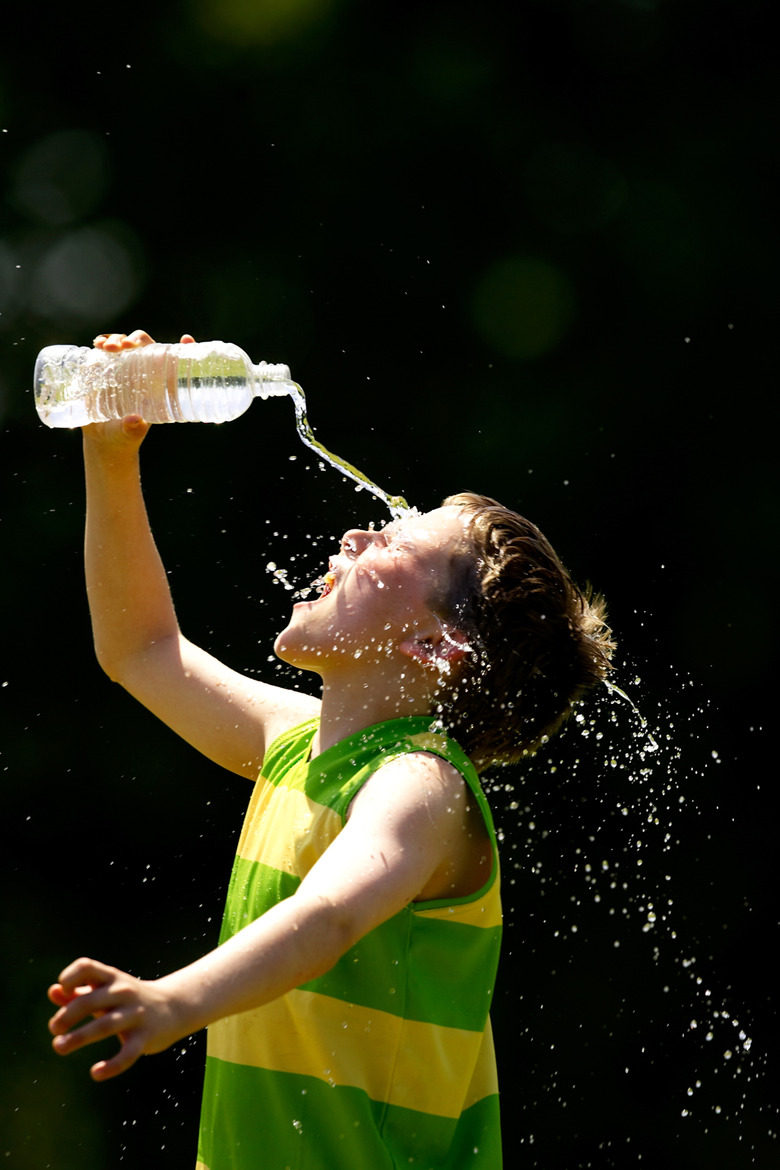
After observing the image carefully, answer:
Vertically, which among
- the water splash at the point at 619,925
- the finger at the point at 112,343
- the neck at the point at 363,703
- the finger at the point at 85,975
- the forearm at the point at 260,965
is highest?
the finger at the point at 85,975

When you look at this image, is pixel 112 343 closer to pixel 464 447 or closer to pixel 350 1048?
pixel 350 1048

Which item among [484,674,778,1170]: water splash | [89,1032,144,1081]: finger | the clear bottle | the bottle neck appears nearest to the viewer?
[89,1032,144,1081]: finger

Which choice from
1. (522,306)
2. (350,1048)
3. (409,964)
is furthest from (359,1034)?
(522,306)

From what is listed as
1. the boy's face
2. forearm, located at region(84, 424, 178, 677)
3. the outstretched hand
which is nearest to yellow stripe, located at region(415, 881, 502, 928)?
the boy's face

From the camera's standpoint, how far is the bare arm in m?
1.20

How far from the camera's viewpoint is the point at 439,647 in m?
2.04

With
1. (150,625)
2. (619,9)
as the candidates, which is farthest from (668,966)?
(619,9)

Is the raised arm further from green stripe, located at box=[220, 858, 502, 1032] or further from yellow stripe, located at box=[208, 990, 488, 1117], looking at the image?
yellow stripe, located at box=[208, 990, 488, 1117]

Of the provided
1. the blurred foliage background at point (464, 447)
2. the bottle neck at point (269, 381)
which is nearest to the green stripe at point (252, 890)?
the bottle neck at point (269, 381)

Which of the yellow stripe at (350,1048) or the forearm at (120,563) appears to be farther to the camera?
the forearm at (120,563)

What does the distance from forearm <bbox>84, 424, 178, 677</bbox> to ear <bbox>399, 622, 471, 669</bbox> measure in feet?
1.85

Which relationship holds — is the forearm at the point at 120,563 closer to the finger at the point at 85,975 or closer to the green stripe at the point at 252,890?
the green stripe at the point at 252,890

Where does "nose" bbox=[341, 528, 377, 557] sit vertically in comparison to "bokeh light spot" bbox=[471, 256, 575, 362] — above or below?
above

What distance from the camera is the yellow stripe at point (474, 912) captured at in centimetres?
184
